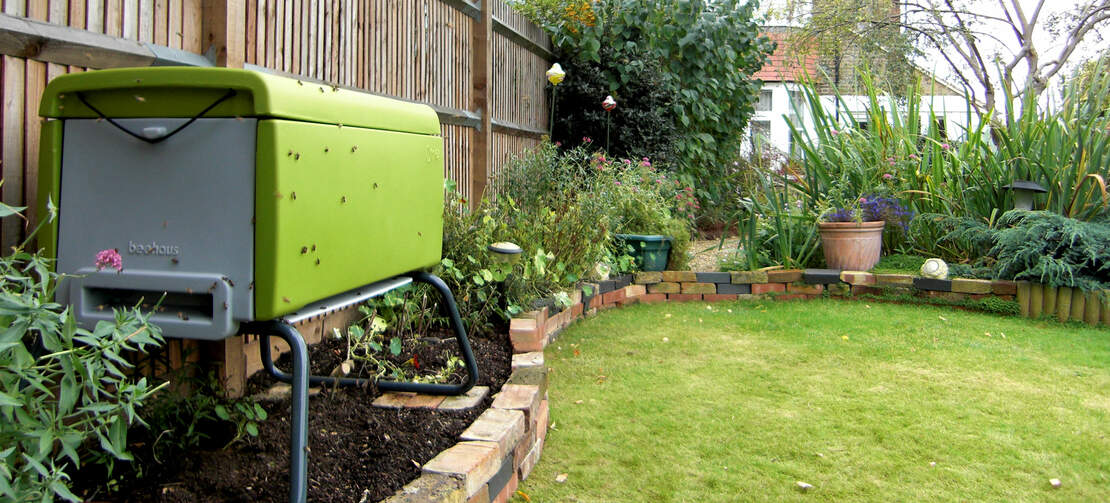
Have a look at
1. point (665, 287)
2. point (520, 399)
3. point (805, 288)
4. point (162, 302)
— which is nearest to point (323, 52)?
point (520, 399)

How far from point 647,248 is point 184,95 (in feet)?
14.5

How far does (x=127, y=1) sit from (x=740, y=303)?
4421 mm

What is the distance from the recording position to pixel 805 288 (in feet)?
19.0

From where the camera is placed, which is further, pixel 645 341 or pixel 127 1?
pixel 645 341


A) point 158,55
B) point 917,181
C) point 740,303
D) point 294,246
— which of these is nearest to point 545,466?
point 294,246

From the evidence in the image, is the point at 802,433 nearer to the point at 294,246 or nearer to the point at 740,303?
the point at 294,246

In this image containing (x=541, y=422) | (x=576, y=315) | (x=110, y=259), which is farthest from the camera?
(x=576, y=315)

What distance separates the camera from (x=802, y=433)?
2818 millimetres

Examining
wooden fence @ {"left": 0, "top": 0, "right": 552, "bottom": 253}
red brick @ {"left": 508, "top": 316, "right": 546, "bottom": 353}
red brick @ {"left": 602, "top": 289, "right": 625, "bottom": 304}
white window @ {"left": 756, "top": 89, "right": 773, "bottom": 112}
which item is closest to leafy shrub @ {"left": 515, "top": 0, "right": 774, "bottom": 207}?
wooden fence @ {"left": 0, "top": 0, "right": 552, "bottom": 253}

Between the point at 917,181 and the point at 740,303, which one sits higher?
the point at 917,181

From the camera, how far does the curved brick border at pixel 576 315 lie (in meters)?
1.95

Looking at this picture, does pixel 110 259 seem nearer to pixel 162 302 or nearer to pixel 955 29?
pixel 162 302

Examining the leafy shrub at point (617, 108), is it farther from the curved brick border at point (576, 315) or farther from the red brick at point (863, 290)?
the red brick at point (863, 290)

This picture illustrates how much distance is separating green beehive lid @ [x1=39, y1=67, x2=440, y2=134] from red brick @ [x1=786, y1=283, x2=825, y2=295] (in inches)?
185
